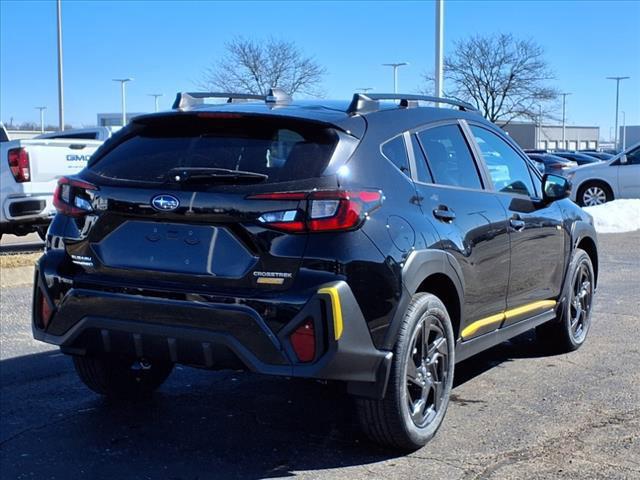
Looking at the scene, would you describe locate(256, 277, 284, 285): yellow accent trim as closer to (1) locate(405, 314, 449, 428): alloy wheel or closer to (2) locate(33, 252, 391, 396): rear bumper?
(2) locate(33, 252, 391, 396): rear bumper

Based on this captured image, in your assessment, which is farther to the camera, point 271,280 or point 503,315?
point 503,315

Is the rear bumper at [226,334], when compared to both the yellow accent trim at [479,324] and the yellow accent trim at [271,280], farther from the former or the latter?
the yellow accent trim at [479,324]

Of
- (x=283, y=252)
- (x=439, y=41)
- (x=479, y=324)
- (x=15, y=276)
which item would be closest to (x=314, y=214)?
(x=283, y=252)

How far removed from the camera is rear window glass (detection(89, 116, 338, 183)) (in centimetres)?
389

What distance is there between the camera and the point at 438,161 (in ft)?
15.4

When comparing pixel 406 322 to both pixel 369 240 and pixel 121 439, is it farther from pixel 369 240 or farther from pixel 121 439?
pixel 121 439

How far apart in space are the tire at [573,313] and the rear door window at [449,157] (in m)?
1.55

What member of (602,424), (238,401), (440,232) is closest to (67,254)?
(238,401)

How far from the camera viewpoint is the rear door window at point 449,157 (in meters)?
4.64

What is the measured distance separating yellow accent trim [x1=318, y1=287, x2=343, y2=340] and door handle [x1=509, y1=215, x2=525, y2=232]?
1.90 metres

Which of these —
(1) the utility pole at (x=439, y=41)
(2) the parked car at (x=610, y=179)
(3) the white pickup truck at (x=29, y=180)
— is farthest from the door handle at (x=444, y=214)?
(2) the parked car at (x=610, y=179)

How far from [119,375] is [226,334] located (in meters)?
1.55

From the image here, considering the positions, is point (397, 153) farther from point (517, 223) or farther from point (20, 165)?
point (20, 165)

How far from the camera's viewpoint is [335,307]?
3.63 meters
